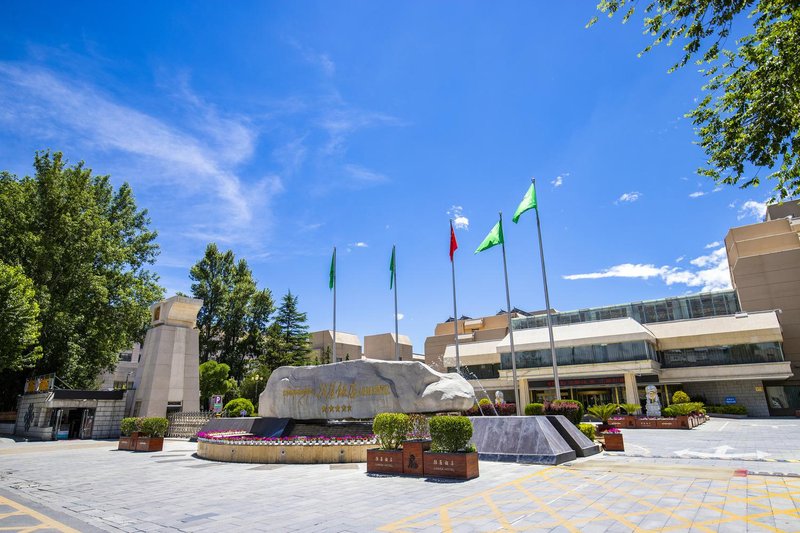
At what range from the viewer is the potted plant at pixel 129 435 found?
21.0m

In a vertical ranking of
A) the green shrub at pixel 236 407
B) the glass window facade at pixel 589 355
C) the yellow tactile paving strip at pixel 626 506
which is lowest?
the yellow tactile paving strip at pixel 626 506

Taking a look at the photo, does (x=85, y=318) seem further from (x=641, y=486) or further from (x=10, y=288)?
(x=641, y=486)

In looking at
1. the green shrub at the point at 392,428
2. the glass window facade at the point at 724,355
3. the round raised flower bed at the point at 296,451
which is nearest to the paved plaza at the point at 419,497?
the round raised flower bed at the point at 296,451

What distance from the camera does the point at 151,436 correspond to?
20688 mm

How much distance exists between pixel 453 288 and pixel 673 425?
52.4ft

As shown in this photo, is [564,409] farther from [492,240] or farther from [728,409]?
[728,409]

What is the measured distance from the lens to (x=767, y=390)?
3828 centimetres

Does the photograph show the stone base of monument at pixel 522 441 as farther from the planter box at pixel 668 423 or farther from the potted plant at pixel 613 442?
the planter box at pixel 668 423

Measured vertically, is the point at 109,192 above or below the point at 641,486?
above

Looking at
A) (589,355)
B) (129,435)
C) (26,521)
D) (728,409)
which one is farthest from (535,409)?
(728,409)

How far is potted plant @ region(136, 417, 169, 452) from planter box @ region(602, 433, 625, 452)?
19.3 meters

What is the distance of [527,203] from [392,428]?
14.7 m

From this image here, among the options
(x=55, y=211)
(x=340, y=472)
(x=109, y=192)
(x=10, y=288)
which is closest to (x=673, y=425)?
(x=340, y=472)

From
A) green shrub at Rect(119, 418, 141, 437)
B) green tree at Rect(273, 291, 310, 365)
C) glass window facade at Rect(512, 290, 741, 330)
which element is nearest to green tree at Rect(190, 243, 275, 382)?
green tree at Rect(273, 291, 310, 365)
